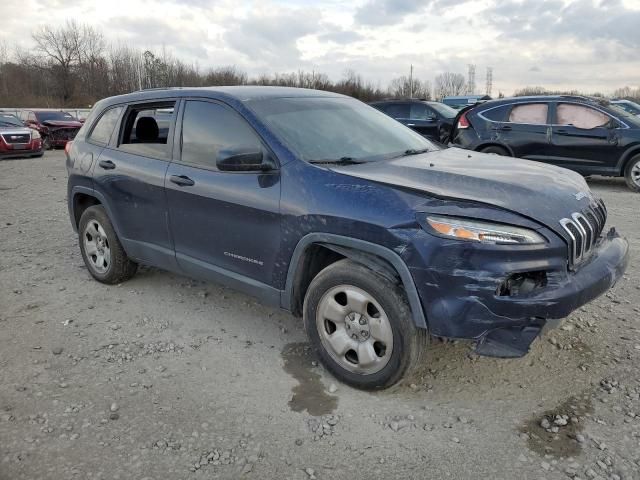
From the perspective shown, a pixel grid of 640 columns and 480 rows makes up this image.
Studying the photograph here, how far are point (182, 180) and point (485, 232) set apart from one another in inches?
86.8

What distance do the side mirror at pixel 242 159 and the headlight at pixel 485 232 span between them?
121cm

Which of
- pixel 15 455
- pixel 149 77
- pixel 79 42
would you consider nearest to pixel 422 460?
pixel 15 455

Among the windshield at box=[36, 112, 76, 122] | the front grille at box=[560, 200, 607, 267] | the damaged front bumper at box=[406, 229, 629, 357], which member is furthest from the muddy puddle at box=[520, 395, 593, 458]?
the windshield at box=[36, 112, 76, 122]

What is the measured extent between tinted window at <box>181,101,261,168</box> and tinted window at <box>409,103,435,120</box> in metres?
10.2

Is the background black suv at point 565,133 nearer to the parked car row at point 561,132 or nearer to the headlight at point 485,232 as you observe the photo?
the parked car row at point 561,132

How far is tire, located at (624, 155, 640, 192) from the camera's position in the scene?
905cm

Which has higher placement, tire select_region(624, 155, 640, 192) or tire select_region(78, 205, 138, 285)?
tire select_region(624, 155, 640, 192)

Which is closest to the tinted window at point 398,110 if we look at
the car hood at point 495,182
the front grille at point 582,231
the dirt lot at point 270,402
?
the dirt lot at point 270,402

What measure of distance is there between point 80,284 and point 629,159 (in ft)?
28.8

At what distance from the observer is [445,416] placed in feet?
9.52

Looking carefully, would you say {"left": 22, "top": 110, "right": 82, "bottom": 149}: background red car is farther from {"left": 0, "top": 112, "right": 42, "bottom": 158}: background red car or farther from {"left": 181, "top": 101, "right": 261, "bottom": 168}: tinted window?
{"left": 181, "top": 101, "right": 261, "bottom": 168}: tinted window

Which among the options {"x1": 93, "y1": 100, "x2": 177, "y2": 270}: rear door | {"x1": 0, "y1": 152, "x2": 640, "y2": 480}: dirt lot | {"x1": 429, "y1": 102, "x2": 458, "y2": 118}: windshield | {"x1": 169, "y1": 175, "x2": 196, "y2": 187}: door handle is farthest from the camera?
{"x1": 429, "y1": 102, "x2": 458, "y2": 118}: windshield

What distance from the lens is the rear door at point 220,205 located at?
3361 millimetres

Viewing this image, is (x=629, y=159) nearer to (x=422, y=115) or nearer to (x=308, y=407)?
(x=422, y=115)
